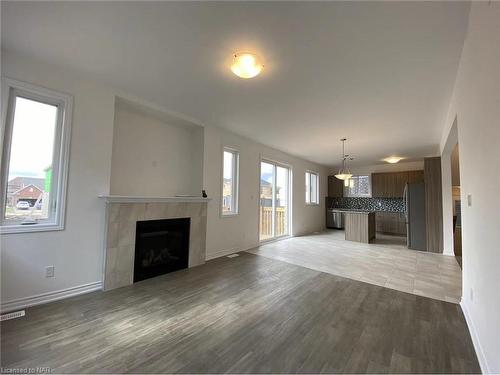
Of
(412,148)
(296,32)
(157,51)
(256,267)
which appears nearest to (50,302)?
(256,267)

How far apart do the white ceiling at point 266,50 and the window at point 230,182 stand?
143 cm

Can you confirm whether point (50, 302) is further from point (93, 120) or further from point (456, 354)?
point (456, 354)

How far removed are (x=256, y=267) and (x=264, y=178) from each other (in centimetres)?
281

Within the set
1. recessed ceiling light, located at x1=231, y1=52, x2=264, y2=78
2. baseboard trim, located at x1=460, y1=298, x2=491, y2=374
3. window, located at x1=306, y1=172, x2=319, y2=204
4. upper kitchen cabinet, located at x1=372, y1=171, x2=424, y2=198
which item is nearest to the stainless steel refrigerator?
Result: upper kitchen cabinet, located at x1=372, y1=171, x2=424, y2=198

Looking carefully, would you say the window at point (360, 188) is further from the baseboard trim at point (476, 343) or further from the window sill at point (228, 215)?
the baseboard trim at point (476, 343)

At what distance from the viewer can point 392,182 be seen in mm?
8039

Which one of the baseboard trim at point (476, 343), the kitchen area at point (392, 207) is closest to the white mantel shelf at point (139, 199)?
the baseboard trim at point (476, 343)

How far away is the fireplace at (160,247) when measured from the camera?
3.27 m

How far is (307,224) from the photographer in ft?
25.7

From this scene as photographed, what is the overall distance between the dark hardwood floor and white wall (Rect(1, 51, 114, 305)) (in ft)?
0.97

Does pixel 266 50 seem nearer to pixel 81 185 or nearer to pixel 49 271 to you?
pixel 81 185

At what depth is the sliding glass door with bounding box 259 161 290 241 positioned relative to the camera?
611 cm

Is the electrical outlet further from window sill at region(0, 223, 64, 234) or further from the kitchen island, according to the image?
the kitchen island

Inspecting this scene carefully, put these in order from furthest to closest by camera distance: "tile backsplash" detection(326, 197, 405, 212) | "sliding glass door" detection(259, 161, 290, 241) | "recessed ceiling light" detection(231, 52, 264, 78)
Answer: "tile backsplash" detection(326, 197, 405, 212)
"sliding glass door" detection(259, 161, 290, 241)
"recessed ceiling light" detection(231, 52, 264, 78)
